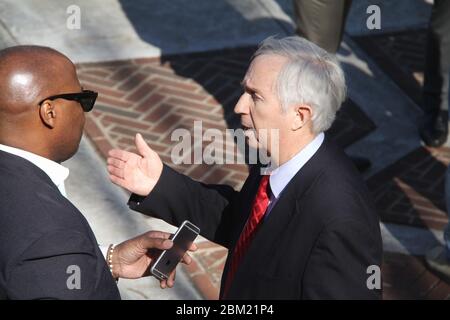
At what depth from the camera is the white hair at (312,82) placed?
140 inches

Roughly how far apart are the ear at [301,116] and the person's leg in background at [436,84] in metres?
3.62

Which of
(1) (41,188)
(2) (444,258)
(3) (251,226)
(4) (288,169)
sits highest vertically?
(1) (41,188)

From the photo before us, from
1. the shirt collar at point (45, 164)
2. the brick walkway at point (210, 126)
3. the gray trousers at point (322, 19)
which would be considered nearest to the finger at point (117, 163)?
the shirt collar at point (45, 164)

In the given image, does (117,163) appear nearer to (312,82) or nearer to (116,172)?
(116,172)

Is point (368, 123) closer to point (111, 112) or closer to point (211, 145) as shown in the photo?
→ point (211, 145)

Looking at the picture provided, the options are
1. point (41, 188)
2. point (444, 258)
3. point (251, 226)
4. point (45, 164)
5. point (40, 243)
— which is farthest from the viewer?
point (444, 258)

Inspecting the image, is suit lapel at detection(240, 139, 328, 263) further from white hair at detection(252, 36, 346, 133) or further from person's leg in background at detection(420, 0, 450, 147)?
person's leg in background at detection(420, 0, 450, 147)

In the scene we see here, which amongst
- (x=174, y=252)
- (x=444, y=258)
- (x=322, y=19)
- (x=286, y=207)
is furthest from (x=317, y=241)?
(x=322, y=19)

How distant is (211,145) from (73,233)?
383 cm

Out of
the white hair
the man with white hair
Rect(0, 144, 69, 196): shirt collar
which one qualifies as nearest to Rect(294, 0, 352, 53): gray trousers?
the man with white hair

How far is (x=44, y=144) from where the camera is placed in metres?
3.34

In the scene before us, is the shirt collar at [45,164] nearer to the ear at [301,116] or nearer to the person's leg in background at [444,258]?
the ear at [301,116]

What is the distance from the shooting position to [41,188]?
3.23m

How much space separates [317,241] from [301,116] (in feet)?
1.56
